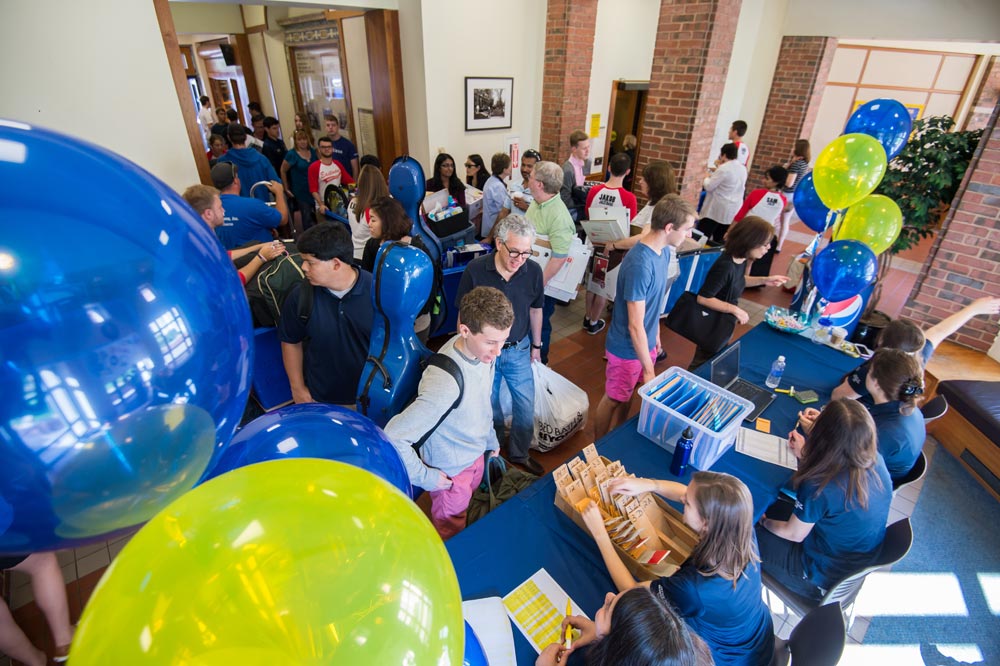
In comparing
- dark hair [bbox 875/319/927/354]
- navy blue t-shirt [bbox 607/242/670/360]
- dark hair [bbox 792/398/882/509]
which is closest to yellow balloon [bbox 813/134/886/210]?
dark hair [bbox 875/319/927/354]

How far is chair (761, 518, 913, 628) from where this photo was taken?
1.71 metres

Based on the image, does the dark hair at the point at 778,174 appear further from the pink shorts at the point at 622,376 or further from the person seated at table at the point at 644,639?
the person seated at table at the point at 644,639

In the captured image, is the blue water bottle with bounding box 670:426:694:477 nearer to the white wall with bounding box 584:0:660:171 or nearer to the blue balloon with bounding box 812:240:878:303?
the blue balloon with bounding box 812:240:878:303

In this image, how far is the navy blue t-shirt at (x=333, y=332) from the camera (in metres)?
2.07

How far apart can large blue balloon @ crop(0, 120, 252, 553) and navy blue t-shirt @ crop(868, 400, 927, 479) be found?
2.43 meters

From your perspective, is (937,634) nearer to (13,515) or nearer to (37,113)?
(13,515)

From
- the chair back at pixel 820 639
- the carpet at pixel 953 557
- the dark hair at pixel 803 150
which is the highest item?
the dark hair at pixel 803 150

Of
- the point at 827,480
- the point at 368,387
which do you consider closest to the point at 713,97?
the point at 827,480

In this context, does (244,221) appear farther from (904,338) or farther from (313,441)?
(904,338)

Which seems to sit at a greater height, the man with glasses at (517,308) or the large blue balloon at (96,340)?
the large blue balloon at (96,340)

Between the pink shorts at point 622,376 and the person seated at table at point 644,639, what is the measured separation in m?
1.69

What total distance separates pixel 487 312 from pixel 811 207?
132 inches

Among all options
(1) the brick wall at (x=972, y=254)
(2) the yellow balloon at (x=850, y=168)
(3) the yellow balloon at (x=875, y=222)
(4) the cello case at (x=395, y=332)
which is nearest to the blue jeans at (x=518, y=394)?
(4) the cello case at (x=395, y=332)

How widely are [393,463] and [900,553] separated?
1836 mm
